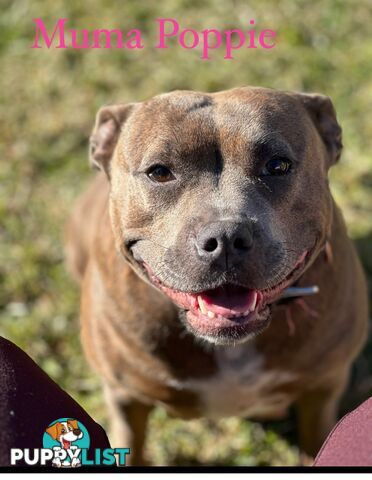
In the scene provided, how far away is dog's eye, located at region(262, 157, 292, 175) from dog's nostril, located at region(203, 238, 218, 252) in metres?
0.35

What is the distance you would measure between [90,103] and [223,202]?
274 cm

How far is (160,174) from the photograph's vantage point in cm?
250

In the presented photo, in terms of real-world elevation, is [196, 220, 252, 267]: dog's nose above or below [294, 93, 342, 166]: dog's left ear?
below

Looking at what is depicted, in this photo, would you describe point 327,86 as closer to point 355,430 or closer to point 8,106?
point 8,106

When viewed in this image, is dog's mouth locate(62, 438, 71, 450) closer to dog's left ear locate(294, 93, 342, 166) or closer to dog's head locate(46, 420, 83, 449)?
dog's head locate(46, 420, 83, 449)

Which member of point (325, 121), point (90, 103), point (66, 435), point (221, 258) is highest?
point (90, 103)

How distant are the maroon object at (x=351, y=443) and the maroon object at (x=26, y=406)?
0.66 metres

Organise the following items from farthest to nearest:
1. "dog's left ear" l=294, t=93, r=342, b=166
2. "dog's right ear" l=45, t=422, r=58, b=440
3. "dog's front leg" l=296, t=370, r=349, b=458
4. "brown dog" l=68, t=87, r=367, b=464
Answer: "dog's front leg" l=296, t=370, r=349, b=458 < "dog's left ear" l=294, t=93, r=342, b=166 < "brown dog" l=68, t=87, r=367, b=464 < "dog's right ear" l=45, t=422, r=58, b=440

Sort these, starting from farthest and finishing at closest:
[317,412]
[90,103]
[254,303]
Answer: [90,103]
[317,412]
[254,303]

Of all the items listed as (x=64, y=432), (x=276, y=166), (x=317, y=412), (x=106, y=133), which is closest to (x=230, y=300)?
(x=276, y=166)

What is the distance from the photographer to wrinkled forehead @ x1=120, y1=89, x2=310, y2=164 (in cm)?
244

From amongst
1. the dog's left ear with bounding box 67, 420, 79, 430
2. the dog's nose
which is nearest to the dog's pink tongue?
the dog's nose

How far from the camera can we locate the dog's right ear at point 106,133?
2785mm

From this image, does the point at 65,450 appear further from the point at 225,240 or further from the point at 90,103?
the point at 90,103
